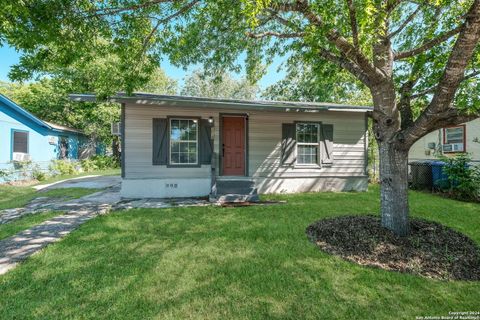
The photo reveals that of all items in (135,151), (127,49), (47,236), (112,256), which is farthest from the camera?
(135,151)

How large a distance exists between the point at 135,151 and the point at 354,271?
6.66m

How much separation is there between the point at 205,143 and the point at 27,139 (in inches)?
447

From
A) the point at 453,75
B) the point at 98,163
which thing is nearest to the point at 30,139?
the point at 98,163

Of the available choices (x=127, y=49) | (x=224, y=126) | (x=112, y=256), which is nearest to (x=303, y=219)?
(x=112, y=256)

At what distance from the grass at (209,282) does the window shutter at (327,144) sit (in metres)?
4.69

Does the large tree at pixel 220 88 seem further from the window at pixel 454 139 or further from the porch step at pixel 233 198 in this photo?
the porch step at pixel 233 198

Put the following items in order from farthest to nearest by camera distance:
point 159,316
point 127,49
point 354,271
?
point 127,49 → point 354,271 → point 159,316

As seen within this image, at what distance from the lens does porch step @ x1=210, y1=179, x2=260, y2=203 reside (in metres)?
7.11

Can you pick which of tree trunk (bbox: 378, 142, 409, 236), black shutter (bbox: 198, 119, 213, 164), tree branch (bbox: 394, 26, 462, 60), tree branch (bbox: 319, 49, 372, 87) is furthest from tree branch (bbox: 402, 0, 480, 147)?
black shutter (bbox: 198, 119, 213, 164)

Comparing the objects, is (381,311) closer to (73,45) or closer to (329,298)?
(329,298)

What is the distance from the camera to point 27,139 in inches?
507

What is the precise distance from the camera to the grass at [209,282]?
7.55 ft

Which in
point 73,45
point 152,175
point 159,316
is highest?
point 73,45

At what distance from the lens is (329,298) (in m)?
2.49
